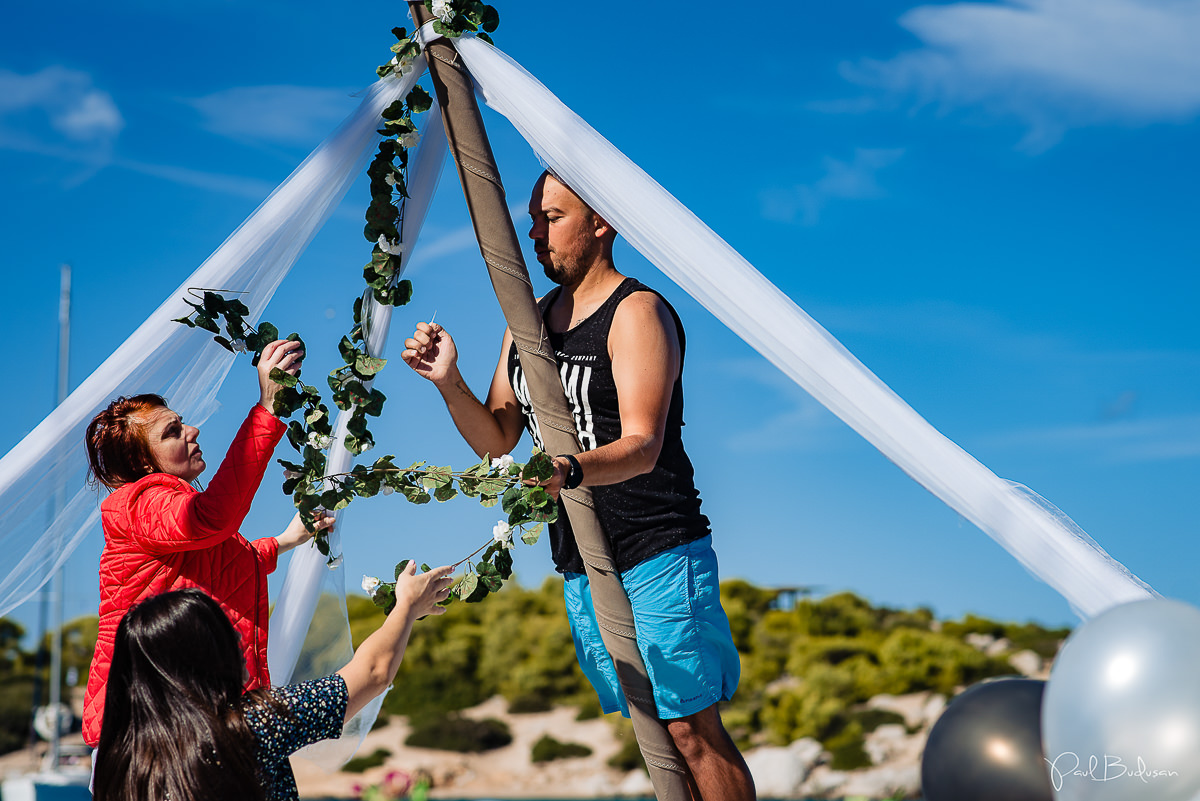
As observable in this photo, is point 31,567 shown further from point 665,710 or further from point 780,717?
point 780,717

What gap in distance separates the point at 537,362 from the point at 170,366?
88cm

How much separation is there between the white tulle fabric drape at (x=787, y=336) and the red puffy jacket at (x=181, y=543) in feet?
3.03

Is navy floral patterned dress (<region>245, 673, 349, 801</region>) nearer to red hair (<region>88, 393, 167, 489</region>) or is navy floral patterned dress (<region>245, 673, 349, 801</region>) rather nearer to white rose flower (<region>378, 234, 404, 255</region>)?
Answer: red hair (<region>88, 393, 167, 489</region>)

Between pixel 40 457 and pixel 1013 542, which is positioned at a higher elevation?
pixel 40 457

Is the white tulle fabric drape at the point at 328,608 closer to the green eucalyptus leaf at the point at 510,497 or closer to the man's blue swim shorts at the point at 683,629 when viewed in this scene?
the green eucalyptus leaf at the point at 510,497

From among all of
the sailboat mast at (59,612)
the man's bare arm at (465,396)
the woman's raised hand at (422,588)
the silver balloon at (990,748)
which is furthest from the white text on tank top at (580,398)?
the sailboat mast at (59,612)

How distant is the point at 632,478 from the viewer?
2389 mm

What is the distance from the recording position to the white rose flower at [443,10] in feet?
8.21

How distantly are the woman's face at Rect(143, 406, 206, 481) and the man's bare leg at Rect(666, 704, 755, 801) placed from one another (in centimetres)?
127

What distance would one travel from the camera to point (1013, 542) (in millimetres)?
2021

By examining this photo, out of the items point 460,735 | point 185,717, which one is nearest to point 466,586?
point 185,717

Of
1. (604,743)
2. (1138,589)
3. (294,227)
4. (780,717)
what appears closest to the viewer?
(1138,589)

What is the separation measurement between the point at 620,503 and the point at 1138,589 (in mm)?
1103

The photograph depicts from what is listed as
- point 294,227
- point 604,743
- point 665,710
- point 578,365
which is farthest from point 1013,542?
point 604,743
